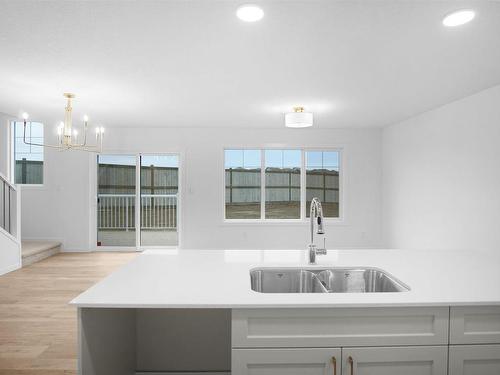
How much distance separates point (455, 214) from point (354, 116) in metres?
1.94

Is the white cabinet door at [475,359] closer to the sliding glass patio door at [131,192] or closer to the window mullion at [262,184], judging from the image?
the window mullion at [262,184]

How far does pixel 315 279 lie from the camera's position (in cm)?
191

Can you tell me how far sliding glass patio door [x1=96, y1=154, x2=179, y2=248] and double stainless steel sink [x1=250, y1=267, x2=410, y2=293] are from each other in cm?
448

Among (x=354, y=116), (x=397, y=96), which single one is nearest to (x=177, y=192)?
(x=354, y=116)

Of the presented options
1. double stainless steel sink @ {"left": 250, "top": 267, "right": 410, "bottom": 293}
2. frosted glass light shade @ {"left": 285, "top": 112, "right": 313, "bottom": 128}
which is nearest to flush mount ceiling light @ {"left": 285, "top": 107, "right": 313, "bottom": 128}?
frosted glass light shade @ {"left": 285, "top": 112, "right": 313, "bottom": 128}

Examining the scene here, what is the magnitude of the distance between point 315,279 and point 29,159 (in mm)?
6119

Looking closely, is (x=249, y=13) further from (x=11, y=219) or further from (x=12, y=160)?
(x=12, y=160)

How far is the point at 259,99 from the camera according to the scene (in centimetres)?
397

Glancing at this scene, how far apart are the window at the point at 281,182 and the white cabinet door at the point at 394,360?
4886 millimetres

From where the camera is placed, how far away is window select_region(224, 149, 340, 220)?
625 cm

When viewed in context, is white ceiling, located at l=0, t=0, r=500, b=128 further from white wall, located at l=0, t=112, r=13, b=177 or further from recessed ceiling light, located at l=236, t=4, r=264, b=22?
white wall, located at l=0, t=112, r=13, b=177

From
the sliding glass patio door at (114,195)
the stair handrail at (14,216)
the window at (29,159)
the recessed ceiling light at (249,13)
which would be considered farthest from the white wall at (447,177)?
the window at (29,159)

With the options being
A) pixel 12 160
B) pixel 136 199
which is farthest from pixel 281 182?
pixel 12 160

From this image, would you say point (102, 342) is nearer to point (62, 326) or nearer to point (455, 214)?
point (62, 326)
